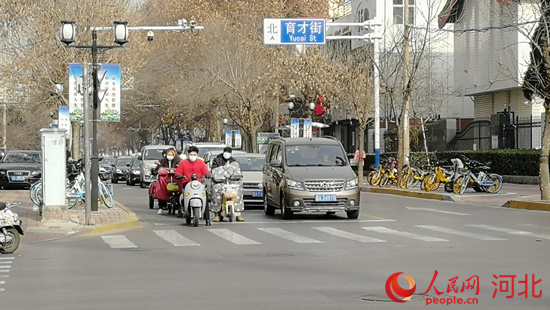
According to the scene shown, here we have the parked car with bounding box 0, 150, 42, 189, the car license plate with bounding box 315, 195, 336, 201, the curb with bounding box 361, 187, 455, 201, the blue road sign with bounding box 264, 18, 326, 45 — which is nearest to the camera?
the car license plate with bounding box 315, 195, 336, 201

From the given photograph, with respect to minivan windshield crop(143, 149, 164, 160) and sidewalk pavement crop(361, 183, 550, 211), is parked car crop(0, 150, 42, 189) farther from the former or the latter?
sidewalk pavement crop(361, 183, 550, 211)

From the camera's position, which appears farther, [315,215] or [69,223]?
[315,215]

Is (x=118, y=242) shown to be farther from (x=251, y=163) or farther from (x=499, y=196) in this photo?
(x=499, y=196)

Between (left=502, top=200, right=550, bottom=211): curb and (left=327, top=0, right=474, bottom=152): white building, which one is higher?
(left=327, top=0, right=474, bottom=152): white building

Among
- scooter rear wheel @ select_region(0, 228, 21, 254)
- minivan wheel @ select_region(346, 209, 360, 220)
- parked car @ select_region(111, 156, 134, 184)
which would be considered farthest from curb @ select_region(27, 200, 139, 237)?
parked car @ select_region(111, 156, 134, 184)

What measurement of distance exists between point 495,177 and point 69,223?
17175 millimetres

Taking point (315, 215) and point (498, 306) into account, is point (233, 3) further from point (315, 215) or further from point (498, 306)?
point (498, 306)

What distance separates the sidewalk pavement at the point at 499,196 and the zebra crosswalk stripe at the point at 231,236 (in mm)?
9970

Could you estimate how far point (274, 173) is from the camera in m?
24.0

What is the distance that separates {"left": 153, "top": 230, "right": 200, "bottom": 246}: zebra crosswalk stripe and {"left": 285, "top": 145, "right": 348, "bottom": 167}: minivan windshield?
4.50 m

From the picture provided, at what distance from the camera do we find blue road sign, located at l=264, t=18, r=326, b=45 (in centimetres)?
3462

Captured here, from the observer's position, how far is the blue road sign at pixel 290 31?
1363 inches

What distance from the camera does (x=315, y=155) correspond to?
23.9 metres

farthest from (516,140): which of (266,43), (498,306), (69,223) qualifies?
(498,306)
